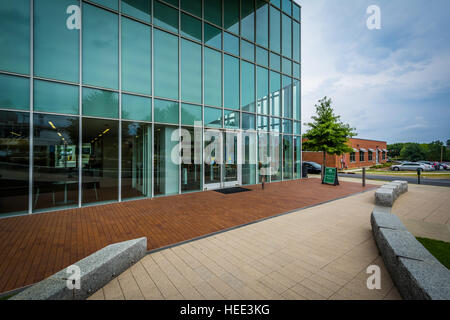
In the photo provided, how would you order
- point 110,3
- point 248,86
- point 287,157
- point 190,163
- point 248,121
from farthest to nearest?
Answer: point 287,157 < point 248,86 < point 248,121 < point 190,163 < point 110,3

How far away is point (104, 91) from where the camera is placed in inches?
323

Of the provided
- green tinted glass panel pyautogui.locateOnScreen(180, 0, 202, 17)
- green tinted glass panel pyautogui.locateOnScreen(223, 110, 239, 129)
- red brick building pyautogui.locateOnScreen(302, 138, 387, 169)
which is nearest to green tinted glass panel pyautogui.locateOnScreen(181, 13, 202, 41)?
green tinted glass panel pyautogui.locateOnScreen(180, 0, 202, 17)

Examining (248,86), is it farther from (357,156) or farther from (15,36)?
(357,156)

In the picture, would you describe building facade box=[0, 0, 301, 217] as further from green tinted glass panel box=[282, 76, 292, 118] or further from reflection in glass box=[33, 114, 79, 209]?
green tinted glass panel box=[282, 76, 292, 118]

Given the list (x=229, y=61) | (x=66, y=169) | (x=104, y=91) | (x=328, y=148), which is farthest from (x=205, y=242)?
(x=328, y=148)

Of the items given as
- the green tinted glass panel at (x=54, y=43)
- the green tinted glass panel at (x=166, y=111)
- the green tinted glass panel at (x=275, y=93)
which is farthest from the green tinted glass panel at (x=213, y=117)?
the green tinted glass panel at (x=54, y=43)

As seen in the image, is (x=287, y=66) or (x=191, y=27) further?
(x=287, y=66)

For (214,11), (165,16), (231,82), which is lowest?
(231,82)

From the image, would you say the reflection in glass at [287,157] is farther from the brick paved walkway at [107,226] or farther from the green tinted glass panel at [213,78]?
the green tinted glass panel at [213,78]

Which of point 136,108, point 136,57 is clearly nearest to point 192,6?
point 136,57

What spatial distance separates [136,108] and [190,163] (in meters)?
3.61

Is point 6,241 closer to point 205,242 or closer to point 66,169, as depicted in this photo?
point 66,169

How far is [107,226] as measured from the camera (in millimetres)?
5703

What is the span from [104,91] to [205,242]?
7335mm
